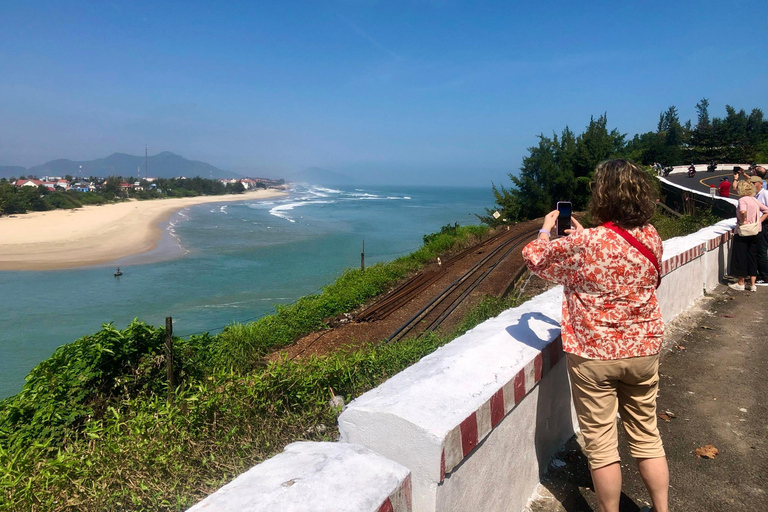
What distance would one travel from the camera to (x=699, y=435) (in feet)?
9.60

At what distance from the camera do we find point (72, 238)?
133 ft

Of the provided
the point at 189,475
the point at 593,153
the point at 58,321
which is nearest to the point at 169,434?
the point at 189,475

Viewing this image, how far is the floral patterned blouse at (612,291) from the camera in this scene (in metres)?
2.02

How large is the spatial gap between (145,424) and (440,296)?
32.5 ft

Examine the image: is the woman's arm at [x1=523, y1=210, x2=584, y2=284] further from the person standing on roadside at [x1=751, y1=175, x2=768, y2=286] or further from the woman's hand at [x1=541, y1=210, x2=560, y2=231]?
the person standing on roadside at [x1=751, y1=175, x2=768, y2=286]

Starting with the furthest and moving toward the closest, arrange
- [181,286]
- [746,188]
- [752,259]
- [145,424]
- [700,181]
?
1. [700,181]
2. [181,286]
3. [746,188]
4. [752,259]
5. [145,424]

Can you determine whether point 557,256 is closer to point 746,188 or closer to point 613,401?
point 613,401

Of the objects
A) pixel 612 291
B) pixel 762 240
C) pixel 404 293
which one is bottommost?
pixel 404 293

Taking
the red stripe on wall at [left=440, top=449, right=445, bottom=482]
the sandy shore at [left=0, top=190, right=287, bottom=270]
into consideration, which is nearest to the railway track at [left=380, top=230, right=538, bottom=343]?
the red stripe on wall at [left=440, top=449, right=445, bottom=482]

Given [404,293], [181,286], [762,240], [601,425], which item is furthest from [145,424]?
[181,286]

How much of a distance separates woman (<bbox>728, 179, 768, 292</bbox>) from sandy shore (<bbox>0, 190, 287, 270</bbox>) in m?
33.6

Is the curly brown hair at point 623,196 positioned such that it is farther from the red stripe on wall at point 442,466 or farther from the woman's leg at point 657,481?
the red stripe on wall at point 442,466

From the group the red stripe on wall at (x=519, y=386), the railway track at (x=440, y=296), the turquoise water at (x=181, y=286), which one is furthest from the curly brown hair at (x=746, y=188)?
the turquoise water at (x=181, y=286)

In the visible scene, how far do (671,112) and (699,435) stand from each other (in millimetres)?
113816
